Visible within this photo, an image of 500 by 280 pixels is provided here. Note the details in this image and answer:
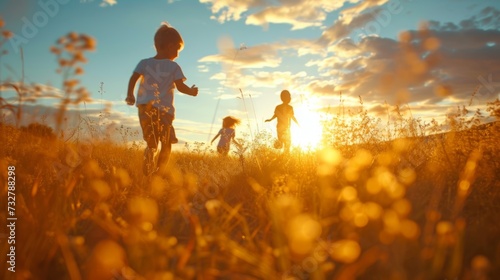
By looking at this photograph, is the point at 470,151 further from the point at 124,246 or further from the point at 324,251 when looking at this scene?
the point at 124,246

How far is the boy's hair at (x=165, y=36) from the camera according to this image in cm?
527

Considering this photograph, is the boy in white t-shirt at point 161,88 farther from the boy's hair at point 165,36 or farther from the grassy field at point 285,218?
the grassy field at point 285,218

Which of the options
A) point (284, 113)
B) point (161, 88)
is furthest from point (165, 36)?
point (284, 113)

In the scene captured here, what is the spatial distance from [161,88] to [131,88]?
0.41m

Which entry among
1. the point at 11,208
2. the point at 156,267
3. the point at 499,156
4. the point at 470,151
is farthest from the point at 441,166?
the point at 11,208

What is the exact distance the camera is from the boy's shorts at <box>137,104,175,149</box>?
4.93 m

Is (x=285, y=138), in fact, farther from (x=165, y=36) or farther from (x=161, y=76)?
(x=165, y=36)

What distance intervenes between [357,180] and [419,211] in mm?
A: 760

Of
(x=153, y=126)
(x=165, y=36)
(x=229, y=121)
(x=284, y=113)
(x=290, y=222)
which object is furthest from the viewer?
(x=229, y=121)

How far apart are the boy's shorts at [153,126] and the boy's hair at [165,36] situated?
3.17 ft

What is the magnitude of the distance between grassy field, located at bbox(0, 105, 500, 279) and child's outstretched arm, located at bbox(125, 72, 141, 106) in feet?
3.56

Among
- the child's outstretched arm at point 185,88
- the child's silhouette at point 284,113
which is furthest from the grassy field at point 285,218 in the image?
the child's silhouette at point 284,113

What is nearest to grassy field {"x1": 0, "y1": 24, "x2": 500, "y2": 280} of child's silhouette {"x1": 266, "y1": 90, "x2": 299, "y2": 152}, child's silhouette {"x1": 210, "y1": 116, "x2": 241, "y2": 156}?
child's silhouette {"x1": 266, "y1": 90, "x2": 299, "y2": 152}

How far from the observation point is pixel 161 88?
520 centimetres
